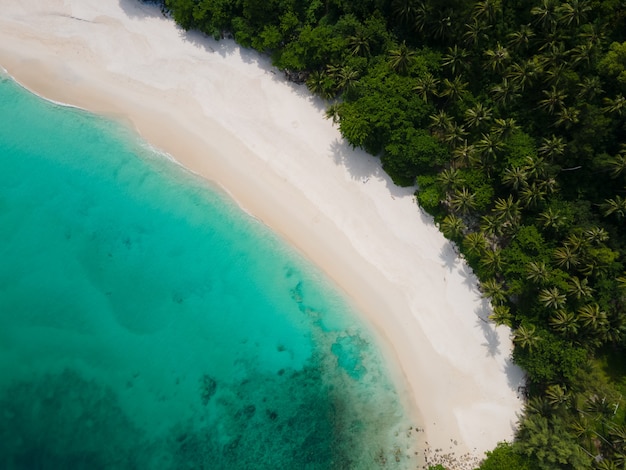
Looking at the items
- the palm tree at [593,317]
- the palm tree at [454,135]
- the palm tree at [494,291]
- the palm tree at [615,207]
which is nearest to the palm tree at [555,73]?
the palm tree at [454,135]

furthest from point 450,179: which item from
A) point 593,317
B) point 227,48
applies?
point 227,48

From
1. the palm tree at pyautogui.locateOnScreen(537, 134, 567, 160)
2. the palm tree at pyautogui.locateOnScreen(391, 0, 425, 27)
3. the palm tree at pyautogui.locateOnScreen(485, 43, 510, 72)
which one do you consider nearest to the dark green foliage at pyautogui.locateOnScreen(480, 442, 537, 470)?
the palm tree at pyautogui.locateOnScreen(537, 134, 567, 160)

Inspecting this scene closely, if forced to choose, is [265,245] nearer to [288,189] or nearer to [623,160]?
[288,189]

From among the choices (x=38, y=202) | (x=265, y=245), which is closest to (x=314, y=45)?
(x=265, y=245)

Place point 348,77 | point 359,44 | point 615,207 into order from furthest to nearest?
point 359,44, point 348,77, point 615,207

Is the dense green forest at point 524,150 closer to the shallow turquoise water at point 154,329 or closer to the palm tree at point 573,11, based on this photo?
the palm tree at point 573,11

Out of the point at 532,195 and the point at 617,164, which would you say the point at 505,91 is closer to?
the point at 532,195
